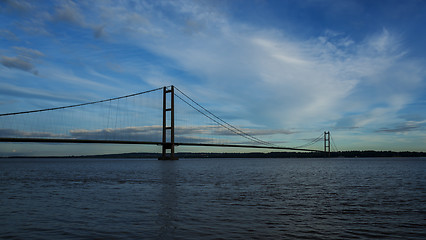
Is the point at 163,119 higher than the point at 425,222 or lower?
higher

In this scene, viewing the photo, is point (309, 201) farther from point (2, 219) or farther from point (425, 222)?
point (2, 219)

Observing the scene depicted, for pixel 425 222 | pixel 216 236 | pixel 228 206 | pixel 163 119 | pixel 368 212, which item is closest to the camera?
pixel 216 236

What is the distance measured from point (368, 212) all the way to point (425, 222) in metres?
1.96

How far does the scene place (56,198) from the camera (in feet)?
51.1

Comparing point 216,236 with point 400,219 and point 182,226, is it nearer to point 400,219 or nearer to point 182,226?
point 182,226

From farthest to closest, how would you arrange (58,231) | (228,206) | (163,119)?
(163,119), (228,206), (58,231)

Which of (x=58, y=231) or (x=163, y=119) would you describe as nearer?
(x=58, y=231)

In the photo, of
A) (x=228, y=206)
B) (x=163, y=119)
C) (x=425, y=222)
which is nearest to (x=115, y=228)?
(x=228, y=206)

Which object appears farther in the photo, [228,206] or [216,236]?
[228,206]

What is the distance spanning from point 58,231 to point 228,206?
6.24 m

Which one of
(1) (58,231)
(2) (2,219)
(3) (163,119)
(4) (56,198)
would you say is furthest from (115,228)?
(3) (163,119)

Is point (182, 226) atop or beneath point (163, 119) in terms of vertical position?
beneath

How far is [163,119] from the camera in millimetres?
88438

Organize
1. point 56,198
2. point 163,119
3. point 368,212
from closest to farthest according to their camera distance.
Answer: point 368,212 → point 56,198 → point 163,119
